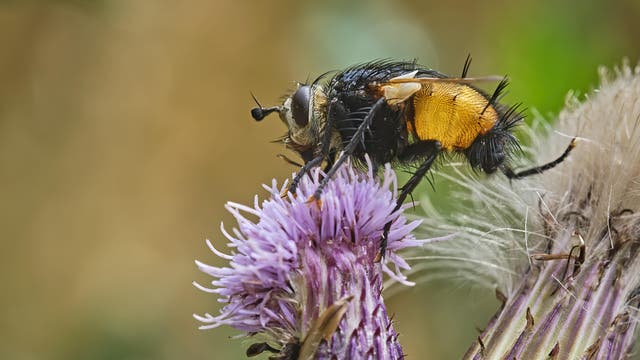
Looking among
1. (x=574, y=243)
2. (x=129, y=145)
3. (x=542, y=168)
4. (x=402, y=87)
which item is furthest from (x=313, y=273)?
(x=129, y=145)

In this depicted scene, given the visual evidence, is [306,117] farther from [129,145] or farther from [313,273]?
[129,145]

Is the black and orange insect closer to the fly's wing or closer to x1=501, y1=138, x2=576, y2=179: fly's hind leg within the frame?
the fly's wing

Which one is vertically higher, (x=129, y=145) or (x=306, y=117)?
(x=129, y=145)

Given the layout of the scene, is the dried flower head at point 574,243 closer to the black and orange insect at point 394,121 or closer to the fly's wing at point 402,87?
the black and orange insect at point 394,121

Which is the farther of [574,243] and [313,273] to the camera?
[574,243]

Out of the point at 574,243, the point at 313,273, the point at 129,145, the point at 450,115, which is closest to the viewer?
the point at 313,273

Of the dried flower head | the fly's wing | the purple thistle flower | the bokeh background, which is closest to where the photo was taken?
the purple thistle flower

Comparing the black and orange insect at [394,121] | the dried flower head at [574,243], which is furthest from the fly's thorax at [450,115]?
the dried flower head at [574,243]

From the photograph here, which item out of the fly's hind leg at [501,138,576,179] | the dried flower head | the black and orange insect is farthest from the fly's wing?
the dried flower head
